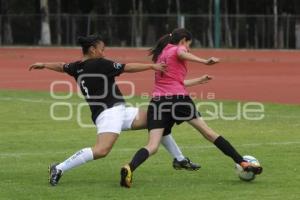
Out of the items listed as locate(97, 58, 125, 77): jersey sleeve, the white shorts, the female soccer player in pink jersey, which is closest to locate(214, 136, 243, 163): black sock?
the female soccer player in pink jersey

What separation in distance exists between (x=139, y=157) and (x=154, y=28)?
5589 cm

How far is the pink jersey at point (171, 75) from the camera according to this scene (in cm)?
1162

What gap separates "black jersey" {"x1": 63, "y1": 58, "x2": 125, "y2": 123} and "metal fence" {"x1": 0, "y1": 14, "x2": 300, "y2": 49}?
50463 mm

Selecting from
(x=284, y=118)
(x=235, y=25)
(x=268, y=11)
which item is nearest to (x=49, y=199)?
(x=284, y=118)

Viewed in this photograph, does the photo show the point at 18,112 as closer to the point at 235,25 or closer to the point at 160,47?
the point at 160,47

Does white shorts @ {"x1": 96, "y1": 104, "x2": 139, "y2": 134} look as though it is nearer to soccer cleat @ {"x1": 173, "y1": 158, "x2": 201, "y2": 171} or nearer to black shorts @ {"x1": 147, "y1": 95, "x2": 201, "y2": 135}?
black shorts @ {"x1": 147, "y1": 95, "x2": 201, "y2": 135}

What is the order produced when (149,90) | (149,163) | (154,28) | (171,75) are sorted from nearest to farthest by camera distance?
(171,75), (149,163), (149,90), (154,28)

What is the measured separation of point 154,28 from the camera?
66.8 m

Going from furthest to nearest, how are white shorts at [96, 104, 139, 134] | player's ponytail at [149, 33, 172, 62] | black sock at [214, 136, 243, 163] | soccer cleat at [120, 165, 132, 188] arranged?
player's ponytail at [149, 33, 172, 62], black sock at [214, 136, 243, 163], white shorts at [96, 104, 139, 134], soccer cleat at [120, 165, 132, 188]

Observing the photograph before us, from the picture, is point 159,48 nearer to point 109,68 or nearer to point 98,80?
point 109,68

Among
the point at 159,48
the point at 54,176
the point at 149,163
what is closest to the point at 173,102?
the point at 159,48

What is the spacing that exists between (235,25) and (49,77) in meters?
30.2

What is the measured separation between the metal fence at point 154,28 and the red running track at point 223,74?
6.12 m

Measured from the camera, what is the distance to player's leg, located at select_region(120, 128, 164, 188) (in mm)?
11047
